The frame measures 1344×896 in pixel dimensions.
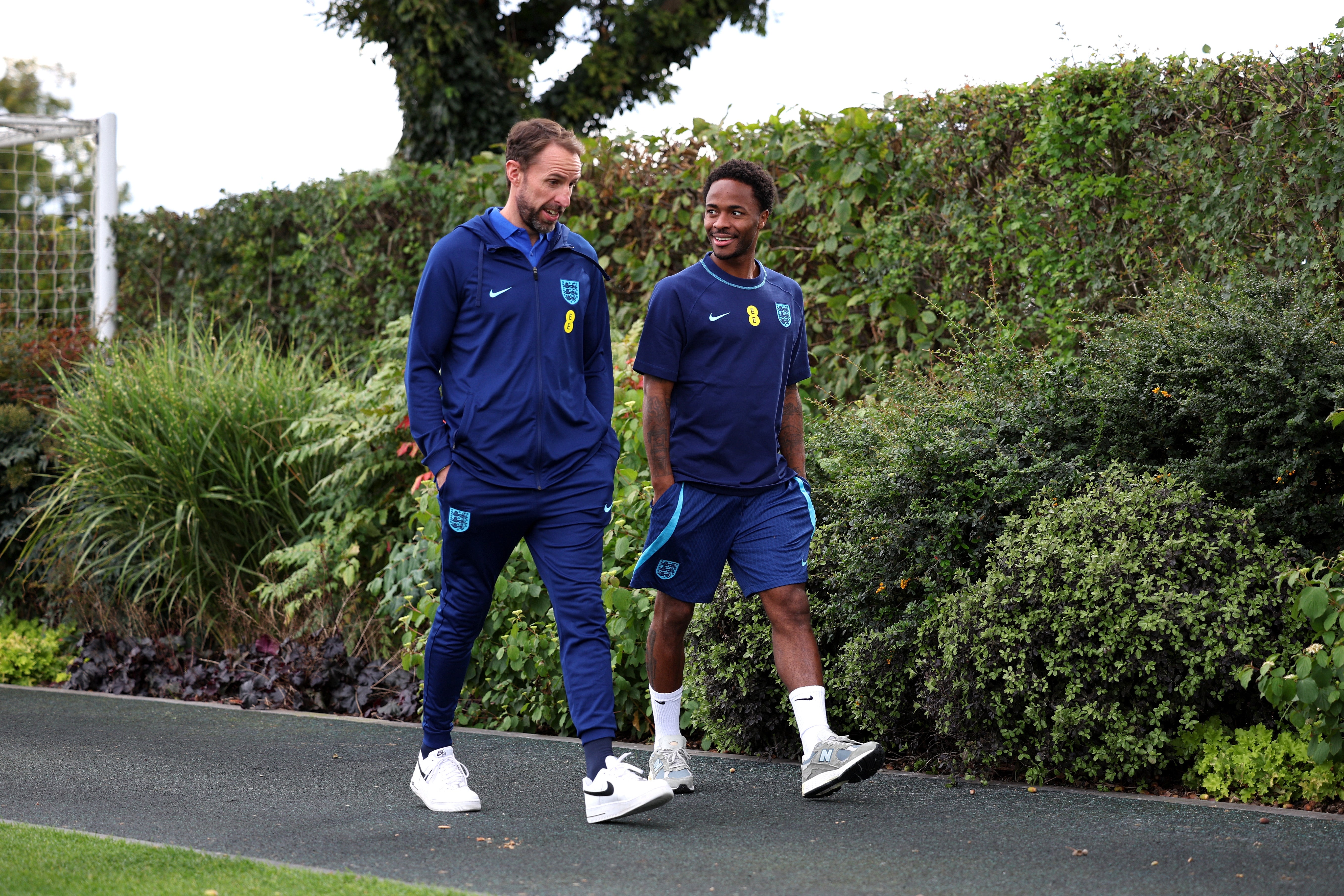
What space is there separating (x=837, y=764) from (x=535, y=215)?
6.33 ft

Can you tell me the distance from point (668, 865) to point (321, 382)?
5808 mm

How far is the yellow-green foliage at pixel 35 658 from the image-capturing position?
24.8 feet

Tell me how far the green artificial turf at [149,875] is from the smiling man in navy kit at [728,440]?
1169 millimetres

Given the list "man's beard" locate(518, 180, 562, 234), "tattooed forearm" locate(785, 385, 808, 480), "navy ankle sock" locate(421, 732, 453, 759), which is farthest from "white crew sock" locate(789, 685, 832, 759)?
"man's beard" locate(518, 180, 562, 234)

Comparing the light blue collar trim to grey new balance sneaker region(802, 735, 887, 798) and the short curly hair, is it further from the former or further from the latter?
grey new balance sneaker region(802, 735, 887, 798)

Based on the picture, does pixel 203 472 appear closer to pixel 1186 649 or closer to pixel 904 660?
pixel 904 660

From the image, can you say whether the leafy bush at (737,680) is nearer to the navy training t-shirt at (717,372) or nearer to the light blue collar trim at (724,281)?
the navy training t-shirt at (717,372)

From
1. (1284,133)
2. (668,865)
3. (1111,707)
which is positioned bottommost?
(668,865)

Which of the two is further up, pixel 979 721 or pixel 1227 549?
pixel 1227 549

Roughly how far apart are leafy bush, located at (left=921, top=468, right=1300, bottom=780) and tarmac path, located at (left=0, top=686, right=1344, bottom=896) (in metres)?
0.19

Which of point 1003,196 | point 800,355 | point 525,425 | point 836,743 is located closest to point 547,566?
point 525,425

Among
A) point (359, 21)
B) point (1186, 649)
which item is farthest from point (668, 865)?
point (359, 21)

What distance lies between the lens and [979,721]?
4406mm

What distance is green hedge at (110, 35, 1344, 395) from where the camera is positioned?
5496mm
